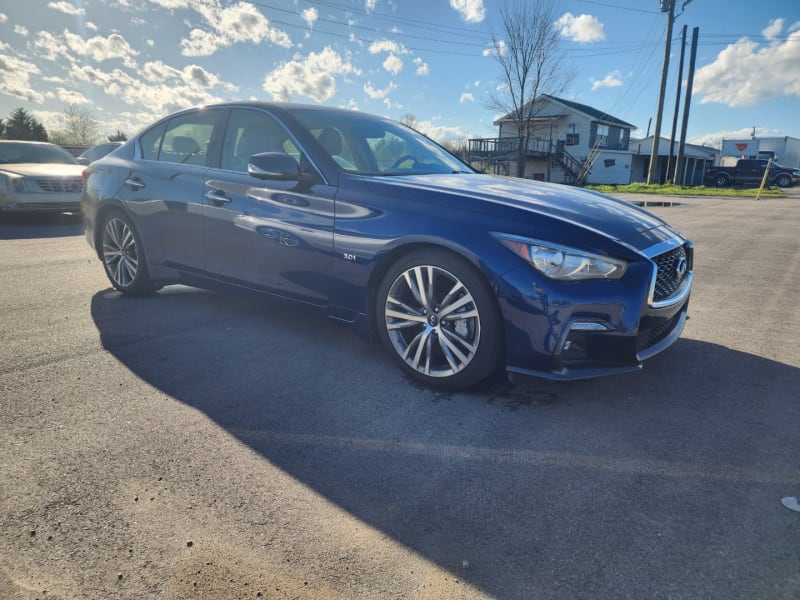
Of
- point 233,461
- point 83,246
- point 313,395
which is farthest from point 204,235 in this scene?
point 83,246

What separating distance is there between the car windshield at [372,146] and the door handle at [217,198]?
0.75 meters

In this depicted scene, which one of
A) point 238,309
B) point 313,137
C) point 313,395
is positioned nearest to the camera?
point 313,395

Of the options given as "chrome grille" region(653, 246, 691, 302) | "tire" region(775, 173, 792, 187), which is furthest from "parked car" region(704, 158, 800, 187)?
"chrome grille" region(653, 246, 691, 302)

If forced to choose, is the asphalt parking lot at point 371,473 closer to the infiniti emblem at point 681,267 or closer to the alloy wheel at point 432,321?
the alloy wheel at point 432,321

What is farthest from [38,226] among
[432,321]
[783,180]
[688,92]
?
[783,180]

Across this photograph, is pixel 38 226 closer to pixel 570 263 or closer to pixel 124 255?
pixel 124 255

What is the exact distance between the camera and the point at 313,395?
9.63ft

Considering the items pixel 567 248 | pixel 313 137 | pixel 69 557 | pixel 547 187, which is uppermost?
pixel 313 137

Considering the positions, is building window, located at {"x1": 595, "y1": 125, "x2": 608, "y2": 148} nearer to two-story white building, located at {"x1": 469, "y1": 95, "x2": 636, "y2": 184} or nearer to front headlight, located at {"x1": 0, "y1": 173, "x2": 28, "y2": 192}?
two-story white building, located at {"x1": 469, "y1": 95, "x2": 636, "y2": 184}

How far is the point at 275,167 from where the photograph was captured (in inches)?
131

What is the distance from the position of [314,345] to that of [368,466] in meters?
1.59

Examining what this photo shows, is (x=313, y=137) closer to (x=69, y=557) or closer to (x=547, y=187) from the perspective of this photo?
(x=547, y=187)

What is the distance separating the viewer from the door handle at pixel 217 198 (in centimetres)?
383

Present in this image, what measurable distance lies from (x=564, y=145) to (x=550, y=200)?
44755mm
